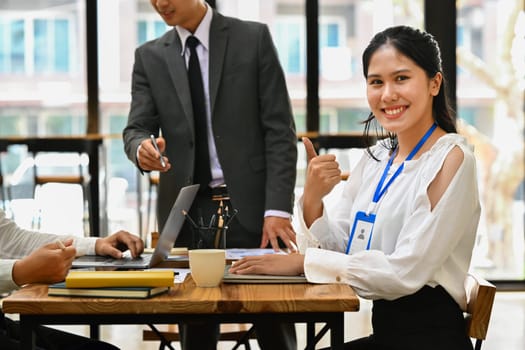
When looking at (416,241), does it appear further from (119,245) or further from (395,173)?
(119,245)

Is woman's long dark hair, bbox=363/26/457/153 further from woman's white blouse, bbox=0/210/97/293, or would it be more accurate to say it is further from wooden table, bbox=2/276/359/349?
woman's white blouse, bbox=0/210/97/293

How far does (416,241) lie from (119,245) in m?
0.93

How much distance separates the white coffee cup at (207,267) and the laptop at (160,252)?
0.29 m

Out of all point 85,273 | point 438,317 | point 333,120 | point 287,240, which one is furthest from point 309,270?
point 333,120

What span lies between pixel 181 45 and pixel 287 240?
798 mm

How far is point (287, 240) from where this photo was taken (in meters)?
2.73

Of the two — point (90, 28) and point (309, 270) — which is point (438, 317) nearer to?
point (309, 270)

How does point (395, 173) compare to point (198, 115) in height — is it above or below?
below

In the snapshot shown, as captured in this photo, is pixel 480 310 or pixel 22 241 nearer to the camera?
pixel 480 310

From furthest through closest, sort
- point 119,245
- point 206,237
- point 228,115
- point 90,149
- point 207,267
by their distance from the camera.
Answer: point 90,149 < point 228,115 < point 119,245 < point 206,237 < point 207,267

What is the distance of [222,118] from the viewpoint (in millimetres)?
2961

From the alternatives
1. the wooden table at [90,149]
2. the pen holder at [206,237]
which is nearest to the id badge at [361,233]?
the pen holder at [206,237]

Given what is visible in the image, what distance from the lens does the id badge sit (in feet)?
7.13

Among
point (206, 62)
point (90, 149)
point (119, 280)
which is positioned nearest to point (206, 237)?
point (119, 280)
